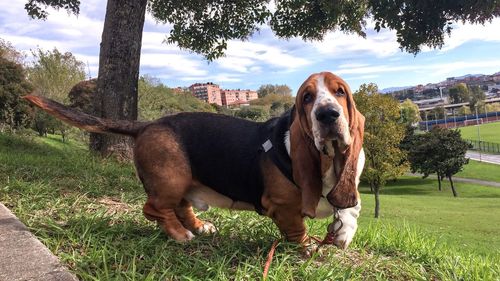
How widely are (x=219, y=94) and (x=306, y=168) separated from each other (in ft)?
Result: 411

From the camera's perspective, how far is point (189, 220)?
3.47m

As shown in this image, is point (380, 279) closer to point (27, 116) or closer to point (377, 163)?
point (27, 116)

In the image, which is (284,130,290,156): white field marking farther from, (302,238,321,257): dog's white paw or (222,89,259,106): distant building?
(222,89,259,106): distant building

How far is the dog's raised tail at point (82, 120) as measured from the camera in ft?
10.7

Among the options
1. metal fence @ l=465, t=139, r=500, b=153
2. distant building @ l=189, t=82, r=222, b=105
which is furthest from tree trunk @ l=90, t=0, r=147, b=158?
distant building @ l=189, t=82, r=222, b=105

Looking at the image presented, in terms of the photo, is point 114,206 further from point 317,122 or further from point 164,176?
point 317,122

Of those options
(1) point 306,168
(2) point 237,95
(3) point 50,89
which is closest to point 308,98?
Answer: (1) point 306,168

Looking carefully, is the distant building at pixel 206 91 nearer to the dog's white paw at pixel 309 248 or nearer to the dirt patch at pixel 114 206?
the dirt patch at pixel 114 206

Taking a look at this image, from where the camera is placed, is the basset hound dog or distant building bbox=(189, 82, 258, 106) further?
distant building bbox=(189, 82, 258, 106)

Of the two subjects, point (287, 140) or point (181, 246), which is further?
point (181, 246)

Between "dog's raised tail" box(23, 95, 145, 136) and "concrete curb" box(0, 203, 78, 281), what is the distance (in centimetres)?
84

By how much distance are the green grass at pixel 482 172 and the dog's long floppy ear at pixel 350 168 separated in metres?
50.1

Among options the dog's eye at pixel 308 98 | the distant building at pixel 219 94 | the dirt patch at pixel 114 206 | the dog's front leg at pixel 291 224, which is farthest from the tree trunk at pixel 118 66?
the distant building at pixel 219 94

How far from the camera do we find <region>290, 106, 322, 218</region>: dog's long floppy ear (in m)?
2.63
